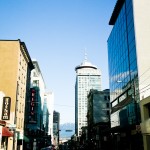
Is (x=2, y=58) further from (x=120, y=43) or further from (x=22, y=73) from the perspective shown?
(x=120, y=43)

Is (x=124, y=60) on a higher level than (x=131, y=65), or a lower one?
higher

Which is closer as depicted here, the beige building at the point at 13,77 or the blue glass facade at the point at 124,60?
the blue glass facade at the point at 124,60

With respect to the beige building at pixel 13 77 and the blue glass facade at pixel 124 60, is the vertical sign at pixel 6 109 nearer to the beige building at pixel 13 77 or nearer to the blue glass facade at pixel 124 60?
the beige building at pixel 13 77

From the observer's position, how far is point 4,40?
1967 inches

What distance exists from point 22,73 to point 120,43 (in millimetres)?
20090

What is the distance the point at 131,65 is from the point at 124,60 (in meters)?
4.76

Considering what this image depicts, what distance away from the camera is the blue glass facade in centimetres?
4488

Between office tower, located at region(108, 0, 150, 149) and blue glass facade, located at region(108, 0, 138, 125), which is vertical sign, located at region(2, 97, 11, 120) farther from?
blue glass facade, located at region(108, 0, 138, 125)

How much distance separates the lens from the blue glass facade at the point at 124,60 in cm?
4488

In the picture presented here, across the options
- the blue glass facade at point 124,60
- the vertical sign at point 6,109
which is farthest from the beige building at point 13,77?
the blue glass facade at point 124,60

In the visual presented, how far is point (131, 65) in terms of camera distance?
1788 inches

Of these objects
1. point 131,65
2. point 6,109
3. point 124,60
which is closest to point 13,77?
point 6,109

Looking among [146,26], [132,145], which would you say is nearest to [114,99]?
[132,145]

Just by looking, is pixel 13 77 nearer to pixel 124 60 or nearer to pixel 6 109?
pixel 6 109
